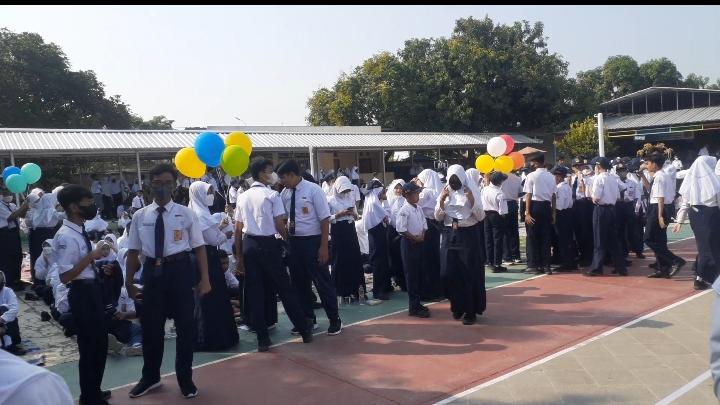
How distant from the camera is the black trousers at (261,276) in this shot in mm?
5445

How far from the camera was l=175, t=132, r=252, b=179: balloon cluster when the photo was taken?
655 cm

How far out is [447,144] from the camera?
26.3 m

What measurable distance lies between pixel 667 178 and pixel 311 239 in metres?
5.39

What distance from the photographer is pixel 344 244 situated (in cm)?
726

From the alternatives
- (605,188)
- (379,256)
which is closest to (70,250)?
Answer: (379,256)

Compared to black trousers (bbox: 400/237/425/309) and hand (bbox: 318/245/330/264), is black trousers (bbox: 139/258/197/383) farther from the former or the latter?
black trousers (bbox: 400/237/425/309)

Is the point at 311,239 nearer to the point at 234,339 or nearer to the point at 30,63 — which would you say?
the point at 234,339

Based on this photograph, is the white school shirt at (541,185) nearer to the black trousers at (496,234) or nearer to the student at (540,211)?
the student at (540,211)

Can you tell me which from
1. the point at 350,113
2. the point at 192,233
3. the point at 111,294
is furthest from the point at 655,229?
the point at 350,113

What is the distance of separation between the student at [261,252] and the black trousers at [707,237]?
16.3 feet

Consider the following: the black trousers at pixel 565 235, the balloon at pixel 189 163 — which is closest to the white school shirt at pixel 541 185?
the black trousers at pixel 565 235

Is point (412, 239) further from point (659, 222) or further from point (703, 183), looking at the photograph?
point (659, 222)

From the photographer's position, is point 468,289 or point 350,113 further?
point 350,113

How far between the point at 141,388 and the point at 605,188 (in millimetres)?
6812
